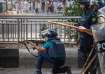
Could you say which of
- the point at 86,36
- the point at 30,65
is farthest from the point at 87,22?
the point at 30,65

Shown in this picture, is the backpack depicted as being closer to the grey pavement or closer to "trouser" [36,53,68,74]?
"trouser" [36,53,68,74]

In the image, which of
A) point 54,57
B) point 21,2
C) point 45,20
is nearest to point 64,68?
point 54,57

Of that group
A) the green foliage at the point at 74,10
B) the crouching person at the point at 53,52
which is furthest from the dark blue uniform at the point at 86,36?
the green foliage at the point at 74,10

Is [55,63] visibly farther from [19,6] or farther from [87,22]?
[19,6]

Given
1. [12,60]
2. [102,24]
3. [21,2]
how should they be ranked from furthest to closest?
[21,2]
[12,60]
[102,24]

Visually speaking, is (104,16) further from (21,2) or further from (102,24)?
(21,2)

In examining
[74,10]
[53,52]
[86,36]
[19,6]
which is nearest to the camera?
[53,52]

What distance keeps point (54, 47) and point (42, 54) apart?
276 mm

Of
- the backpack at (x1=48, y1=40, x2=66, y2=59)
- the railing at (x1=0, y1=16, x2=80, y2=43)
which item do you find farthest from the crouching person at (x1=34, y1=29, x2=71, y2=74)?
the railing at (x1=0, y1=16, x2=80, y2=43)

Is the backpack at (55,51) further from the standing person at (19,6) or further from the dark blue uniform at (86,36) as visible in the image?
the standing person at (19,6)

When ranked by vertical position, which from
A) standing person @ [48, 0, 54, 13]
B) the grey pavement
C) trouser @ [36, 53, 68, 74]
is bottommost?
the grey pavement

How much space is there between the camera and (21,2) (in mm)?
21219

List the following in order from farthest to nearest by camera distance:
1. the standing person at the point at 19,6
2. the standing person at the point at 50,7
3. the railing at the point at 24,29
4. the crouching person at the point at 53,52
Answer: the standing person at the point at 50,7
the standing person at the point at 19,6
the railing at the point at 24,29
the crouching person at the point at 53,52

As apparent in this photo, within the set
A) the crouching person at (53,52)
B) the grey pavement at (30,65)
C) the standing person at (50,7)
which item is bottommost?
the grey pavement at (30,65)
